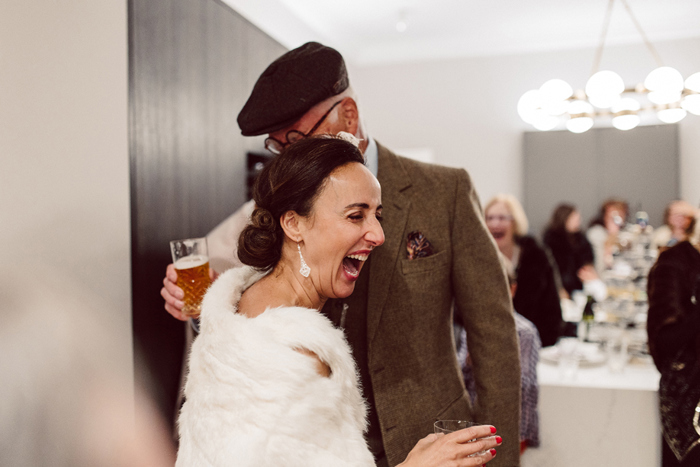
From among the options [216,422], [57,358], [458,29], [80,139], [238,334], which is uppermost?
[458,29]

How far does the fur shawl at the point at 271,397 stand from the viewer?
901 millimetres

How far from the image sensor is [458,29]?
577cm

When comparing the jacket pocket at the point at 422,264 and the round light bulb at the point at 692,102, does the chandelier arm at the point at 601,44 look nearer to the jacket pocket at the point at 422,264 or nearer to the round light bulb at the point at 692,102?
the round light bulb at the point at 692,102

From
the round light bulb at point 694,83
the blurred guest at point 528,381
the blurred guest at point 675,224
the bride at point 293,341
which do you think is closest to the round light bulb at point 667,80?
the round light bulb at point 694,83

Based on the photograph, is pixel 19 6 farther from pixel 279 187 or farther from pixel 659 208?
pixel 659 208

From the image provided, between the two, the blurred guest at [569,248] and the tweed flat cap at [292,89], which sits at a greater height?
the tweed flat cap at [292,89]

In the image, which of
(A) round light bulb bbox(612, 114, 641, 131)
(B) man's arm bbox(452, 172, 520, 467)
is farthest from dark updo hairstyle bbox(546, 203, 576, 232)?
(B) man's arm bbox(452, 172, 520, 467)

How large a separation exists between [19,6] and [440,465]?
1892 mm

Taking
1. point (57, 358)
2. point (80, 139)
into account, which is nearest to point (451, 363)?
point (57, 358)

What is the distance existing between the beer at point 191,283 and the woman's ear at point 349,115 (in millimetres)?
615

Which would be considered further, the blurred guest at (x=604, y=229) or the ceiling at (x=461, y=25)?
the blurred guest at (x=604, y=229)

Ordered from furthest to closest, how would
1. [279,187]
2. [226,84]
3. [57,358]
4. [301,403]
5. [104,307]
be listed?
[226,84] → [104,307] → [57,358] → [279,187] → [301,403]

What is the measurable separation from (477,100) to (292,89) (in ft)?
18.0

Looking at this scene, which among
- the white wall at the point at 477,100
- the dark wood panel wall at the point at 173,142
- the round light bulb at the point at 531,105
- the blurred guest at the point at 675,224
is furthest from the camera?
the white wall at the point at 477,100
